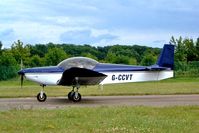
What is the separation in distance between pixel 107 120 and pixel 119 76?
983 centimetres

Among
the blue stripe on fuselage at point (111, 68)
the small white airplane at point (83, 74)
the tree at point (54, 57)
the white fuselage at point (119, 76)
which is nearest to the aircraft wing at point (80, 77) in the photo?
the small white airplane at point (83, 74)

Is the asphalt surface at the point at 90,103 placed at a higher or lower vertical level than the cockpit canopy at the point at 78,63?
lower

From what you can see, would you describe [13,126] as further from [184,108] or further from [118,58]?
[118,58]

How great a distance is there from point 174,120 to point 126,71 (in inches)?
391

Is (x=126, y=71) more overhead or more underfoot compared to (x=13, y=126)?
more overhead

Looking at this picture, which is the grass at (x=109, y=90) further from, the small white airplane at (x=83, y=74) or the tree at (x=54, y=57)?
the tree at (x=54, y=57)

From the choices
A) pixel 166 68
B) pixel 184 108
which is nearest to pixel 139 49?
pixel 166 68

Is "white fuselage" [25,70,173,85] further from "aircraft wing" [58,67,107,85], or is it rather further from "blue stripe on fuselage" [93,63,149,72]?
"aircraft wing" [58,67,107,85]

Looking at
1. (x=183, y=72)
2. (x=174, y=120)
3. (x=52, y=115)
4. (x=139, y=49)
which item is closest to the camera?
(x=174, y=120)

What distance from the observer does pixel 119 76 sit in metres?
21.7

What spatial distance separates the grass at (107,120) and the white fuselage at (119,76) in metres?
6.82

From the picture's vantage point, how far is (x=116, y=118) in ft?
40.4

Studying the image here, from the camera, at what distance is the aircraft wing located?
20062mm

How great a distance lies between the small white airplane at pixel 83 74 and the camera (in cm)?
2039
